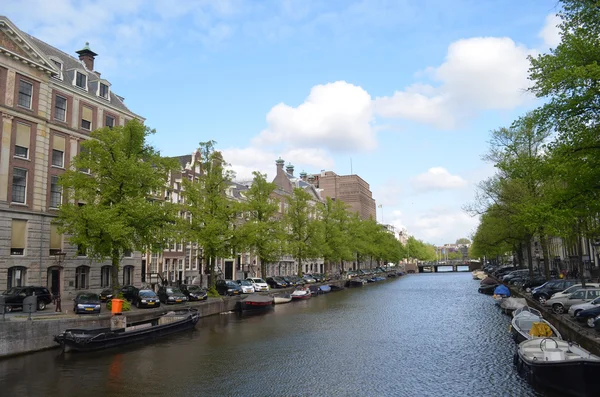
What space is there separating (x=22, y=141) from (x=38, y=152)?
5.83 feet

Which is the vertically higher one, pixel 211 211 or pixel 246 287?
pixel 211 211

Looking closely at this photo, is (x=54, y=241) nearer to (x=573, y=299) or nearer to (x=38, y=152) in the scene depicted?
(x=38, y=152)

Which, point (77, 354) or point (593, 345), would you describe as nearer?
point (593, 345)

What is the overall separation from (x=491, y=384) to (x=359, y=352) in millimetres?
8554

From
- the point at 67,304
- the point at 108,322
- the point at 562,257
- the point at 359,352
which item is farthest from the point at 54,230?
the point at 562,257

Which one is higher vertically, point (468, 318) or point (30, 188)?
point (30, 188)

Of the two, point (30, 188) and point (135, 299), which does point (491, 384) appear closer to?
point (135, 299)

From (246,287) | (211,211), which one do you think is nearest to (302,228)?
(246,287)

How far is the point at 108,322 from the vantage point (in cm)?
3153

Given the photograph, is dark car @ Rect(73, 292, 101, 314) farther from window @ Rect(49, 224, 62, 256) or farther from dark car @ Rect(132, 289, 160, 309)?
window @ Rect(49, 224, 62, 256)

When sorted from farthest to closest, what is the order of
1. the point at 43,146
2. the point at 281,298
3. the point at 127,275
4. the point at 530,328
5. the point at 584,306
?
the point at 281,298 → the point at 127,275 → the point at 43,146 → the point at 584,306 → the point at 530,328

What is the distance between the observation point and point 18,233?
41.3m

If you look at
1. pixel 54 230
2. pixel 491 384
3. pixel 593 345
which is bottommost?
pixel 491 384

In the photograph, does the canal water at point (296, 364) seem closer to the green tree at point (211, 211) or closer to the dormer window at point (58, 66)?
the green tree at point (211, 211)
